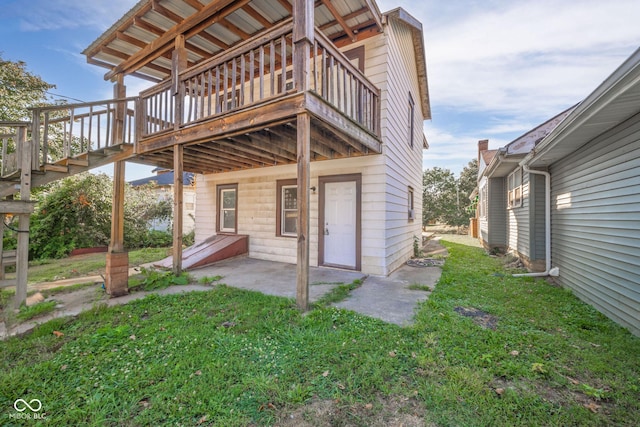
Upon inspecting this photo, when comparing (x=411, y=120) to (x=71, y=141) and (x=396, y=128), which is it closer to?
(x=396, y=128)

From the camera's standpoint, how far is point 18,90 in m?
9.37

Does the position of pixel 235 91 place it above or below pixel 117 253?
above

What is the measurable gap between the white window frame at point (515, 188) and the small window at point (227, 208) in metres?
8.03

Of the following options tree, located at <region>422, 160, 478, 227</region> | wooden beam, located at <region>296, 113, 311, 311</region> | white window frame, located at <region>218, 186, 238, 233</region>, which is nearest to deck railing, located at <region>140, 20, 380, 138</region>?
wooden beam, located at <region>296, 113, 311, 311</region>

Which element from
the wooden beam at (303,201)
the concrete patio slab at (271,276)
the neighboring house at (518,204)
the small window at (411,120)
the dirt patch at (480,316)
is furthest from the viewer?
the small window at (411,120)

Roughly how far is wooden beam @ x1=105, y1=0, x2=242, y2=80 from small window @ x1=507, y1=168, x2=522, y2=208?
315 inches

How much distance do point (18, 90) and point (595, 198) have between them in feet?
52.5

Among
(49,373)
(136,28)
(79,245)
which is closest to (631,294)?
(49,373)

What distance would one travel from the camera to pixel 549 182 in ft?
19.3

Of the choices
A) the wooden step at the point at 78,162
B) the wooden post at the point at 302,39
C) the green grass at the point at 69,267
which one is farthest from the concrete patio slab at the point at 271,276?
the wooden post at the point at 302,39

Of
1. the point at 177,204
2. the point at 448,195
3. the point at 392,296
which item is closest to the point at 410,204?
the point at 392,296

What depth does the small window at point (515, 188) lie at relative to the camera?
7.54 meters

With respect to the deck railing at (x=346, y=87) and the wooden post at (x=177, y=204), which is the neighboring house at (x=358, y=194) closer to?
the deck railing at (x=346, y=87)

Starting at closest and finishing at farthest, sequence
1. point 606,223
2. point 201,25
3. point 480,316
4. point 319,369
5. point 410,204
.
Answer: point 319,369 < point 480,316 < point 606,223 < point 201,25 < point 410,204
